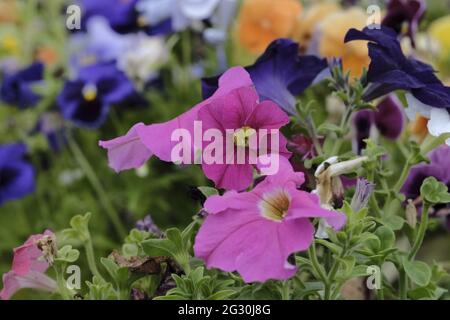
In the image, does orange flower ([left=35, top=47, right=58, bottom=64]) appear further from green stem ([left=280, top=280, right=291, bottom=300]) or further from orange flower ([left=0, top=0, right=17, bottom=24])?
green stem ([left=280, top=280, right=291, bottom=300])

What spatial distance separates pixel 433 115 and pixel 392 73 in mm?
48

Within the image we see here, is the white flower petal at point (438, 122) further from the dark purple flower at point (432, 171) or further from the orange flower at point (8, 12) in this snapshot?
the orange flower at point (8, 12)

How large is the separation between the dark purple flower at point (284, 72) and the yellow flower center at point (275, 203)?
0.15 metres

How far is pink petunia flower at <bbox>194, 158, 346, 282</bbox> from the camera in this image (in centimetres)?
54

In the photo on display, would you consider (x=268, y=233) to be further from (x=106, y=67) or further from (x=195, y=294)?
(x=106, y=67)

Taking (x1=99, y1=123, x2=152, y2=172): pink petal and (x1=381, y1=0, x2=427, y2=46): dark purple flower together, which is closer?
(x1=99, y1=123, x2=152, y2=172): pink petal

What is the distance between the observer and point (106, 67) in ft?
4.61

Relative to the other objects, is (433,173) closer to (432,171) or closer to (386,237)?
(432,171)

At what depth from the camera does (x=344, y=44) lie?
1.19m

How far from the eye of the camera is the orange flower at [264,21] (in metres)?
1.34

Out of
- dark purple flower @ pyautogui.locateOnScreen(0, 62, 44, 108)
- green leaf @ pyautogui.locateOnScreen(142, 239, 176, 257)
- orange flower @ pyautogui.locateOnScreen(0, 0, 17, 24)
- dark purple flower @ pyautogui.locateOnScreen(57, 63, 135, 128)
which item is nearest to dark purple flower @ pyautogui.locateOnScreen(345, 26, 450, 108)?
green leaf @ pyautogui.locateOnScreen(142, 239, 176, 257)

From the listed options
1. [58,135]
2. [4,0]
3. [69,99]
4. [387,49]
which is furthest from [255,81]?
[4,0]

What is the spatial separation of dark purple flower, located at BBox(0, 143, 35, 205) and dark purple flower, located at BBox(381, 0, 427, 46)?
672mm
